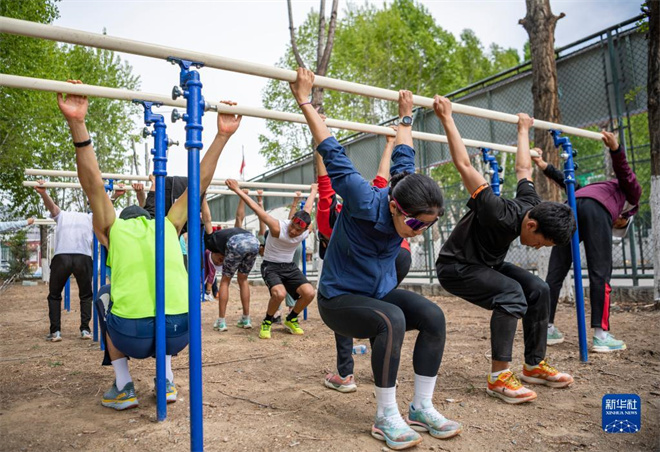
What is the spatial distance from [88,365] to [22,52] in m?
11.7

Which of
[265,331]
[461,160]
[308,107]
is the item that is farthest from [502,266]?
[265,331]

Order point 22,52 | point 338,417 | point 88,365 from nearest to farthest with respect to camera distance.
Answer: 1. point 338,417
2. point 88,365
3. point 22,52

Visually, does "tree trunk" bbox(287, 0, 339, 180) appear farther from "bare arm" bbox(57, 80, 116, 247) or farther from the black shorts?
"bare arm" bbox(57, 80, 116, 247)

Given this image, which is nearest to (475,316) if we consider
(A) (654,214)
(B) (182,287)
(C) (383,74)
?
(A) (654,214)

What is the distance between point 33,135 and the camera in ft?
49.6

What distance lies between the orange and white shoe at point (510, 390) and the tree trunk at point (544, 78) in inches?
191

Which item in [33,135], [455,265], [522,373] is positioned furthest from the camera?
[33,135]

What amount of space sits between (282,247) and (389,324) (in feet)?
12.5

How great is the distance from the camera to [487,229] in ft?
10.3

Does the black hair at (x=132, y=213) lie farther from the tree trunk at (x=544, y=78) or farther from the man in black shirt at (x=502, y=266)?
the tree trunk at (x=544, y=78)

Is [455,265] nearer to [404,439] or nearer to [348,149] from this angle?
[404,439]

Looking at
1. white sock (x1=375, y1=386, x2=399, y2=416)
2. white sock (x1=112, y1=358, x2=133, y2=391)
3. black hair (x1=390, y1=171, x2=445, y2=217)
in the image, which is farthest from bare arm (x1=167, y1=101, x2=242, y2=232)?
white sock (x1=375, y1=386, x2=399, y2=416)

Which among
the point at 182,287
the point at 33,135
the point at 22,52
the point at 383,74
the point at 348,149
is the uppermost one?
the point at 383,74

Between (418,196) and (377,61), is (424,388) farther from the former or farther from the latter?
(377,61)
